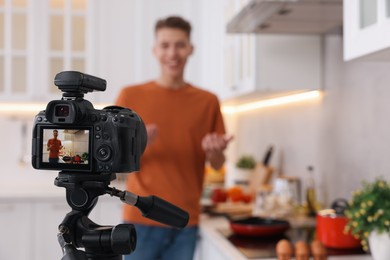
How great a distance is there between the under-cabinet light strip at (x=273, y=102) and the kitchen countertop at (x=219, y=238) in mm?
615

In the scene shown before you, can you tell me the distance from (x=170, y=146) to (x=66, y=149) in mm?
1069

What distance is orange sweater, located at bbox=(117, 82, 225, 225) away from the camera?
1.79 meters

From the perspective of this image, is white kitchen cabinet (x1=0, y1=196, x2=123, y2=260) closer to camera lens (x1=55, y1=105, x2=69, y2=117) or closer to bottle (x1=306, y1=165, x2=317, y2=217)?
bottle (x1=306, y1=165, x2=317, y2=217)

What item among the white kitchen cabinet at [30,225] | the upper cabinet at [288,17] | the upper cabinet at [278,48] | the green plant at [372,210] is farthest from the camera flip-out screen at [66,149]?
the white kitchen cabinet at [30,225]

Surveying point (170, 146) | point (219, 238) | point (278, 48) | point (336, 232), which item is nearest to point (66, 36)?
point (278, 48)

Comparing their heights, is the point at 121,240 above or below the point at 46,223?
above

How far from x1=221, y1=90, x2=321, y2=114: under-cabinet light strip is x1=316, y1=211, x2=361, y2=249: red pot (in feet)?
2.39

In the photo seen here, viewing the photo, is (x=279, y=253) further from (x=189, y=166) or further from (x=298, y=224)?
(x=298, y=224)

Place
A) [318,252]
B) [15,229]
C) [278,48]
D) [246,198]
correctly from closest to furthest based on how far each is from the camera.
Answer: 1. [318,252]
2. [278,48]
3. [246,198]
4. [15,229]

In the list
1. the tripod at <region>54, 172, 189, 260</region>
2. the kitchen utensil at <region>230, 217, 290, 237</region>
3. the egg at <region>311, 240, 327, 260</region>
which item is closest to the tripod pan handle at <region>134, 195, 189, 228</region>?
the tripod at <region>54, 172, 189, 260</region>

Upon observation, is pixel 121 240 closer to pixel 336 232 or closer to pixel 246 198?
pixel 336 232

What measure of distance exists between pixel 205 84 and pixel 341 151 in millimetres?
1477

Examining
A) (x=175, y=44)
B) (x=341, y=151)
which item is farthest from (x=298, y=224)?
(x=175, y=44)

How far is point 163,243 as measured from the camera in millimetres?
1782
